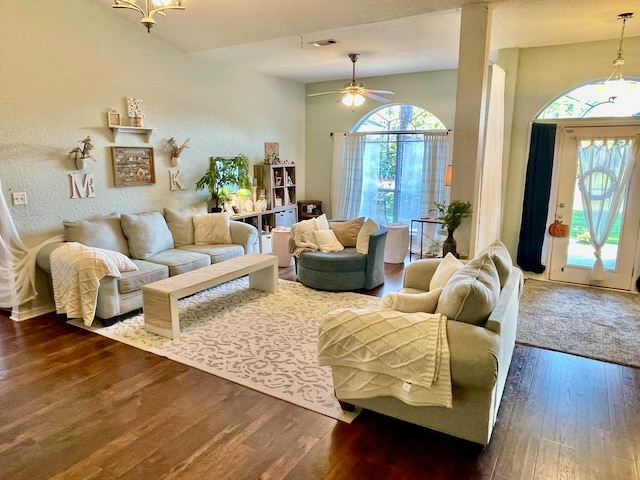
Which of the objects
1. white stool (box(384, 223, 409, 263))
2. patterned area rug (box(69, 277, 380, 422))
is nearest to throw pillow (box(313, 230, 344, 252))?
patterned area rug (box(69, 277, 380, 422))

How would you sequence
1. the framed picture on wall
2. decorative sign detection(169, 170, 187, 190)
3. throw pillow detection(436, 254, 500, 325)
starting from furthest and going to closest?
decorative sign detection(169, 170, 187, 190) < the framed picture on wall < throw pillow detection(436, 254, 500, 325)

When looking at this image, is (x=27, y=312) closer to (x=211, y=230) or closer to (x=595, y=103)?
(x=211, y=230)

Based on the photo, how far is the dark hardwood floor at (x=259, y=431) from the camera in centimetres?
223

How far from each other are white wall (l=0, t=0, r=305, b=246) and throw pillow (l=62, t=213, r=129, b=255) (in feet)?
0.72

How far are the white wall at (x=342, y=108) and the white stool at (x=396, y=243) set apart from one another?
1907mm

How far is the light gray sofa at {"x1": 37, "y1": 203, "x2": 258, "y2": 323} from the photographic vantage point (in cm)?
408

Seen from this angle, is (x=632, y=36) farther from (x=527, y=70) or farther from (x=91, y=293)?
(x=91, y=293)

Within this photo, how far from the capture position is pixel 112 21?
186 inches

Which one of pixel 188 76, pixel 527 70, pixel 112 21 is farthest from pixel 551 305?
pixel 112 21

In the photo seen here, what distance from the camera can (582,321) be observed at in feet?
13.9

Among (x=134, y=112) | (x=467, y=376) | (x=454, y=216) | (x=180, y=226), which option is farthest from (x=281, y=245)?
(x=467, y=376)

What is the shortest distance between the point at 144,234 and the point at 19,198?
1211mm

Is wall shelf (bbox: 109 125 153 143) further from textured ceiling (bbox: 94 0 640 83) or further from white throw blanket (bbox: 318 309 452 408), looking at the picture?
white throw blanket (bbox: 318 309 452 408)

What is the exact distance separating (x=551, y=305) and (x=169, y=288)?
3998 mm
